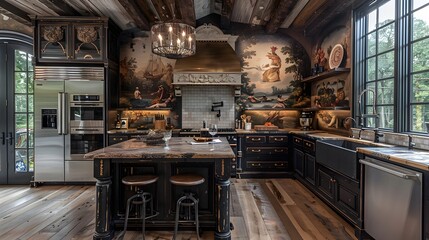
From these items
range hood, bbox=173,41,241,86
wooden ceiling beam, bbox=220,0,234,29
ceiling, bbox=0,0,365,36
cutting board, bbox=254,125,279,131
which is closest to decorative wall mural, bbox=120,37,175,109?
ceiling, bbox=0,0,365,36

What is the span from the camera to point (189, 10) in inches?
175

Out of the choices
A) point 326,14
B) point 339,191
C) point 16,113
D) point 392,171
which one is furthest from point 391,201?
point 16,113

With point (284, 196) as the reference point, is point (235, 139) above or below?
above

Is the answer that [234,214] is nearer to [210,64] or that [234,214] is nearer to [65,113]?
[210,64]

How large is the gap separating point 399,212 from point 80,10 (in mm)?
5445

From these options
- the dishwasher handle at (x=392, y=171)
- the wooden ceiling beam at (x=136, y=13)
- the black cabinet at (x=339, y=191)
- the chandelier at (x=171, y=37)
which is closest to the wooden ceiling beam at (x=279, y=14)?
the chandelier at (x=171, y=37)

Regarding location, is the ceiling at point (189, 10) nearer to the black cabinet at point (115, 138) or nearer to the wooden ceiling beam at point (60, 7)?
the wooden ceiling beam at point (60, 7)

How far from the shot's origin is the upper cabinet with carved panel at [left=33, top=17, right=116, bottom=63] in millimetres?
4707

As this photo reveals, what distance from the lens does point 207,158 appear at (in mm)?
2508

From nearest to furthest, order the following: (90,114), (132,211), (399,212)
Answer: (399,212) < (132,211) < (90,114)

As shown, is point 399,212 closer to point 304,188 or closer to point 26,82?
point 304,188

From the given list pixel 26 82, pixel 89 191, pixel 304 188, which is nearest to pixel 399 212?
pixel 304 188

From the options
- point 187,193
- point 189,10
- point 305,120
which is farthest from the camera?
point 305,120

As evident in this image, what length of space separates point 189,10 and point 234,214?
11.3ft
